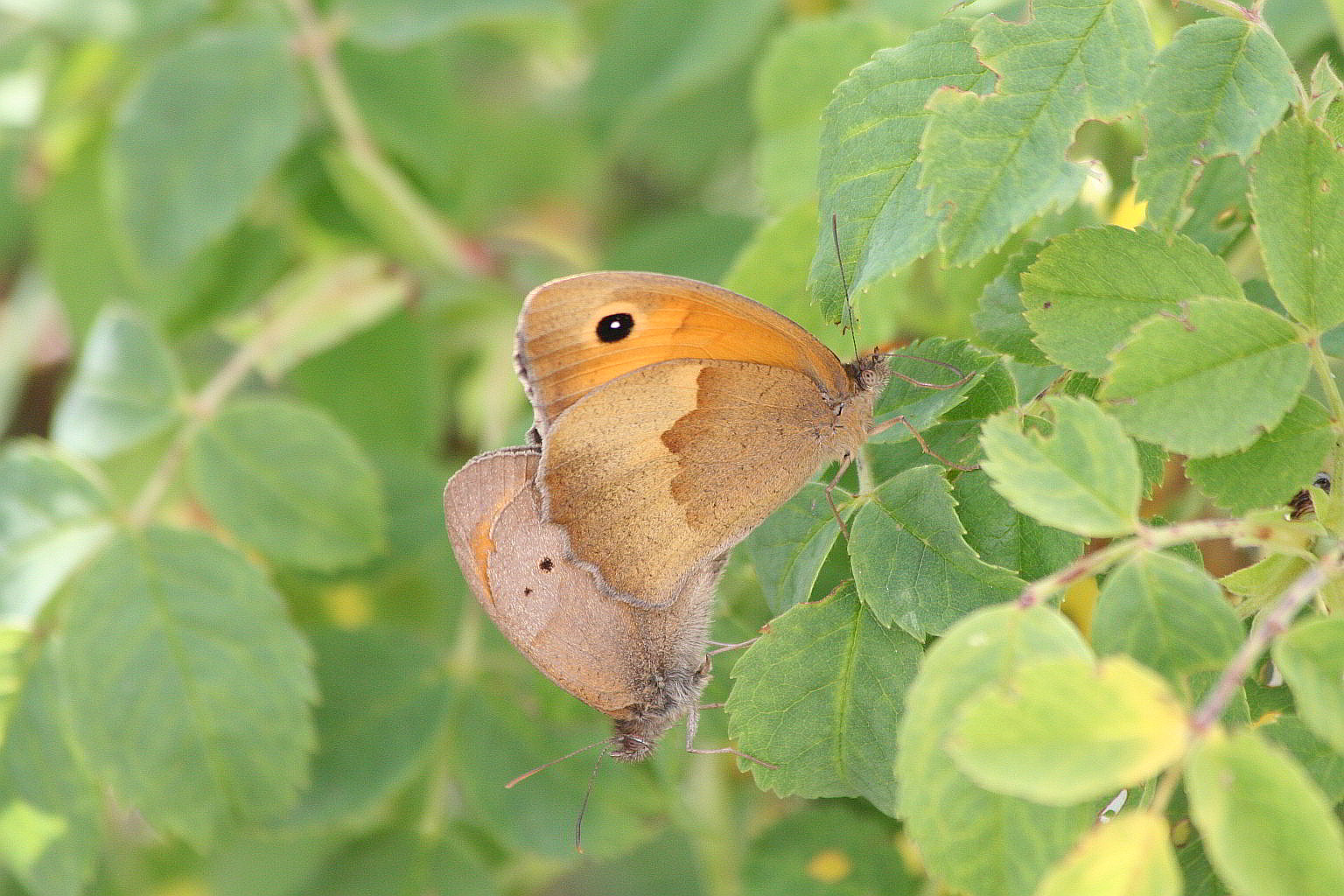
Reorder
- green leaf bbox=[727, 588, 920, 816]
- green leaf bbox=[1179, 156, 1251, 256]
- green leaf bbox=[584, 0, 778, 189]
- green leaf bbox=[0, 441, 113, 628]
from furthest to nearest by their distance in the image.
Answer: green leaf bbox=[584, 0, 778, 189]
green leaf bbox=[0, 441, 113, 628]
green leaf bbox=[1179, 156, 1251, 256]
green leaf bbox=[727, 588, 920, 816]

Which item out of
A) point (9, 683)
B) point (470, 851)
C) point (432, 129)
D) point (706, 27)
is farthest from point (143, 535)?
point (706, 27)

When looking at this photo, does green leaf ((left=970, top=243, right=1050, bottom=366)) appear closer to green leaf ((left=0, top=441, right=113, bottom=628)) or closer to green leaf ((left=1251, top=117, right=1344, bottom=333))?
green leaf ((left=1251, top=117, right=1344, bottom=333))

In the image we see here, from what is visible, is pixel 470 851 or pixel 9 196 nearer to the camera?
pixel 470 851

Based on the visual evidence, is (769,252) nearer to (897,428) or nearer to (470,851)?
(897,428)

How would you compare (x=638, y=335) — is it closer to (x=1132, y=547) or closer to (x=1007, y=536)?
(x=1007, y=536)

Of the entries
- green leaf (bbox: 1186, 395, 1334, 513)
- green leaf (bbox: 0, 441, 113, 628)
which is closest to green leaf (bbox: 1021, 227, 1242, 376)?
green leaf (bbox: 1186, 395, 1334, 513)

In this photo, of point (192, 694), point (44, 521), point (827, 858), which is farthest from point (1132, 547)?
point (44, 521)

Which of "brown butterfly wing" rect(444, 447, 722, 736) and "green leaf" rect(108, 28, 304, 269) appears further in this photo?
"green leaf" rect(108, 28, 304, 269)
